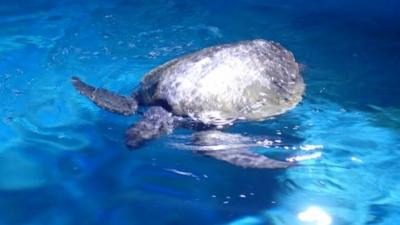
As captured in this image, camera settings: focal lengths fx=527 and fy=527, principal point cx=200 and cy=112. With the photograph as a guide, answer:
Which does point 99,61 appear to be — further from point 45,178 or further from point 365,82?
point 365,82

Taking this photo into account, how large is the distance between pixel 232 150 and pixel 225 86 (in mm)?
571

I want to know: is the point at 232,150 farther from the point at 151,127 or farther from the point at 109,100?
the point at 109,100

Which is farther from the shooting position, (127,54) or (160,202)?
(127,54)

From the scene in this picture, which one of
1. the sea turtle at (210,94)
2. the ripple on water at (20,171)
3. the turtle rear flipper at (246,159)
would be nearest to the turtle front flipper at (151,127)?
the sea turtle at (210,94)

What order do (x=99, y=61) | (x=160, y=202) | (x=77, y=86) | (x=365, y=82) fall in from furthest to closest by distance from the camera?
(x=99, y=61)
(x=365, y=82)
(x=77, y=86)
(x=160, y=202)

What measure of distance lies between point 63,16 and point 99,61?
5.68 feet

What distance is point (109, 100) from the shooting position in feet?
13.9

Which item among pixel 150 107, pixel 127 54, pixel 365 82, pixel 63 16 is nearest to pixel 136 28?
pixel 127 54

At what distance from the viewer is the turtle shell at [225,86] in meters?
3.90

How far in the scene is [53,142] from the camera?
414cm

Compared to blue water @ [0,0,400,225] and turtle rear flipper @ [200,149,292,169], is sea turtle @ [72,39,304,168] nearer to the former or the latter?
turtle rear flipper @ [200,149,292,169]

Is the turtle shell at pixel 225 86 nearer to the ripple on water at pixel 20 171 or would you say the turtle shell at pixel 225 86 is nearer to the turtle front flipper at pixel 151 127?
the turtle front flipper at pixel 151 127

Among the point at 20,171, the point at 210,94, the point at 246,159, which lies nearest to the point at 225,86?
the point at 210,94

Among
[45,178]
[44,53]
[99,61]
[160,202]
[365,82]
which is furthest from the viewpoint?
A: [44,53]
